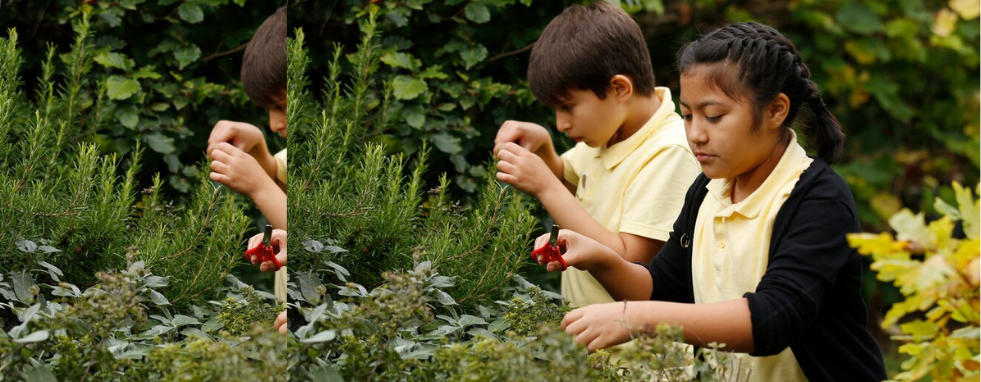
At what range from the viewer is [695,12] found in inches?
203

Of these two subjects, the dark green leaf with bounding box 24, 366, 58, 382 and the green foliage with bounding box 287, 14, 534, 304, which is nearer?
the dark green leaf with bounding box 24, 366, 58, 382

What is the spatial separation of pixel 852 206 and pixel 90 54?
6.02 feet

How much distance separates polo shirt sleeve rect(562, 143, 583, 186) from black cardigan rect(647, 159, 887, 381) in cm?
90

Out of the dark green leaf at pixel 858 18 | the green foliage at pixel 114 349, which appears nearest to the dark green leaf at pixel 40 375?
the green foliage at pixel 114 349

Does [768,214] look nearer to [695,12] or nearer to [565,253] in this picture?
[565,253]

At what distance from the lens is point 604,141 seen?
8.06 ft

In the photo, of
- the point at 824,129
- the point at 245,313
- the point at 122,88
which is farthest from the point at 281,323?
the point at 824,129

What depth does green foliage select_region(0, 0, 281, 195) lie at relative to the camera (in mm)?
2355

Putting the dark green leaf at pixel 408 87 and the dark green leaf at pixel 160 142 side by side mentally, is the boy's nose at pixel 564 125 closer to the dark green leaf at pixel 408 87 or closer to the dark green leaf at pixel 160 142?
the dark green leaf at pixel 408 87

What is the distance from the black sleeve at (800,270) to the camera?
1.66 m

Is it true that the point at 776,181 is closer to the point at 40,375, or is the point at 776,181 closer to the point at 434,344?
the point at 434,344

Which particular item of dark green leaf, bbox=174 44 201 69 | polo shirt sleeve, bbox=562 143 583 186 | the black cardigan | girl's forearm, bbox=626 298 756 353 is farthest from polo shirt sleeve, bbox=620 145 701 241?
dark green leaf, bbox=174 44 201 69

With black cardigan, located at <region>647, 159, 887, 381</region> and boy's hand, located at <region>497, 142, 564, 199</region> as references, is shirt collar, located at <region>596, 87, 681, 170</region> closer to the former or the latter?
boy's hand, located at <region>497, 142, 564, 199</region>

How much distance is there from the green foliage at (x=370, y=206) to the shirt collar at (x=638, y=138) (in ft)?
1.05
